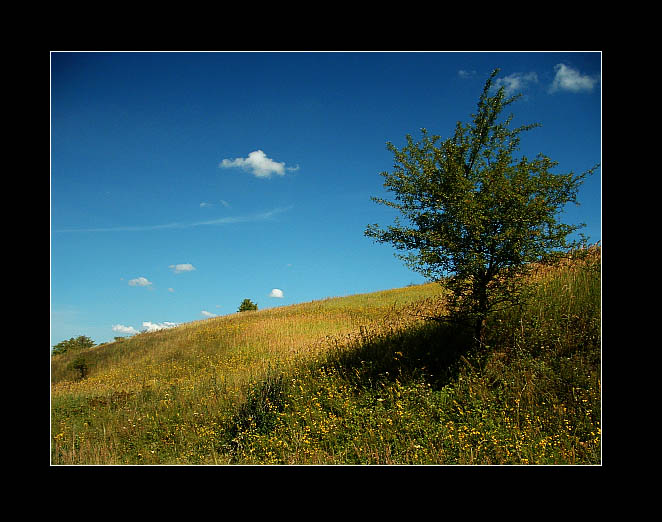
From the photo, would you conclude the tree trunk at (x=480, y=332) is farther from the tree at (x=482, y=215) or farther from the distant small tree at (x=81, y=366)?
the distant small tree at (x=81, y=366)

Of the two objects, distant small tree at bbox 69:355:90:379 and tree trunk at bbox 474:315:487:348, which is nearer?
tree trunk at bbox 474:315:487:348

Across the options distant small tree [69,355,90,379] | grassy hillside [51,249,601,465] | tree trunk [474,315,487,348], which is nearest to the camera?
grassy hillside [51,249,601,465]

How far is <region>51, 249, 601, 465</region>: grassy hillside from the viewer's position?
5961 mm

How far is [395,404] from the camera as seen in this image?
23.8 feet

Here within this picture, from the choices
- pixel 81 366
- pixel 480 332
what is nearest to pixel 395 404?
pixel 480 332

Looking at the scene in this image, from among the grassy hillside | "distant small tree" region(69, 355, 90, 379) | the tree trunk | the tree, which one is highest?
the tree

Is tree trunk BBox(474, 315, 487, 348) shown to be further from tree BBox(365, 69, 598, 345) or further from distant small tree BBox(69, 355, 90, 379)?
distant small tree BBox(69, 355, 90, 379)

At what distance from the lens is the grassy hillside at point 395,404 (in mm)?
5961

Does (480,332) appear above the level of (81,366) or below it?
above

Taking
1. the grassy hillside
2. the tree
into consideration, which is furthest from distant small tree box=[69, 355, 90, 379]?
the tree

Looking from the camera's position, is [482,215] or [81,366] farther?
[81,366]

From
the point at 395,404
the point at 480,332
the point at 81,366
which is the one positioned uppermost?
the point at 480,332

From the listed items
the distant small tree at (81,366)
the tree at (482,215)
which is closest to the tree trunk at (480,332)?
the tree at (482,215)

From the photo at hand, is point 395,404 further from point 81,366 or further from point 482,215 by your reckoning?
point 81,366
